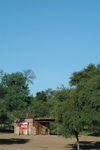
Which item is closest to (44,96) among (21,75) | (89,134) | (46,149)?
(21,75)

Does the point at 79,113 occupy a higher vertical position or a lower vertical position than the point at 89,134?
higher

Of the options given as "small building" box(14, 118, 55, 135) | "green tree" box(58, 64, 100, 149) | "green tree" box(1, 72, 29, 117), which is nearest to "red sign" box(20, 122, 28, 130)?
"small building" box(14, 118, 55, 135)

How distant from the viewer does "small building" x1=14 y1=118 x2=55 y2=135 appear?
49.7 meters

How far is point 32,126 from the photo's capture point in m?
49.7

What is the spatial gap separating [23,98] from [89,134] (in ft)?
80.2

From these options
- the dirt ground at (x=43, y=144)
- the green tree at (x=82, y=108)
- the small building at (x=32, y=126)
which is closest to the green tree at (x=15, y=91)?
the small building at (x=32, y=126)

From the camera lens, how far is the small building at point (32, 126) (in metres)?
49.7

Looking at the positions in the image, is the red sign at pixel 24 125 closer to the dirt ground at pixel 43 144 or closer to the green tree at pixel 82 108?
the dirt ground at pixel 43 144

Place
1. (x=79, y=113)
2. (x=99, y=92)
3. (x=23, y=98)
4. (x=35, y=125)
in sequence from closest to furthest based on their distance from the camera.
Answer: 1. (x=99, y=92)
2. (x=79, y=113)
3. (x=35, y=125)
4. (x=23, y=98)

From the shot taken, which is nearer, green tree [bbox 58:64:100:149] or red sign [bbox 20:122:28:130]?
green tree [bbox 58:64:100:149]

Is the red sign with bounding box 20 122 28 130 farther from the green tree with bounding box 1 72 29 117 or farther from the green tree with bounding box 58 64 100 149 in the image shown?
the green tree with bounding box 58 64 100 149

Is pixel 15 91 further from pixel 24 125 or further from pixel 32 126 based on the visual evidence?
pixel 32 126

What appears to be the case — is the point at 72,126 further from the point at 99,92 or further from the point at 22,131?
the point at 22,131

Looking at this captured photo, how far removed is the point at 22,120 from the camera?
5062cm
